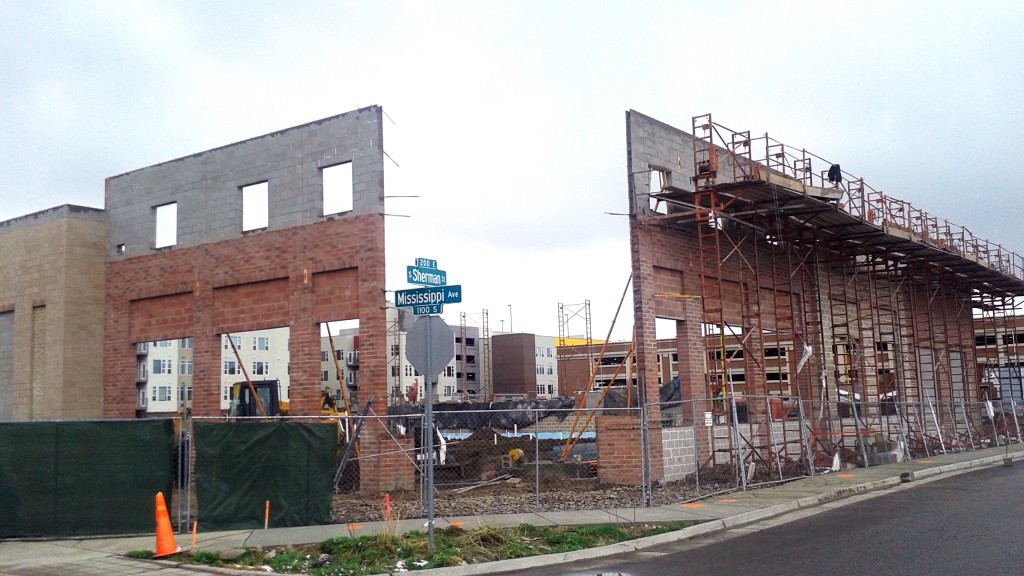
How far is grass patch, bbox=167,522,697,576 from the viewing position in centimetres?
1138

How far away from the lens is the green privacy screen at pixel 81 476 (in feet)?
46.7

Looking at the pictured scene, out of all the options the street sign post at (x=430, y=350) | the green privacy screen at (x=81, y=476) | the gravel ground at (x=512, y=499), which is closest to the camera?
the street sign post at (x=430, y=350)

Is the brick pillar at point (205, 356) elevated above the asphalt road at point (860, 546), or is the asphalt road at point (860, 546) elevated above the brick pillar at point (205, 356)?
the brick pillar at point (205, 356)

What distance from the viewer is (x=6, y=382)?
86.8 ft

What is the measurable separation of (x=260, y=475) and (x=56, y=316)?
12.9 m

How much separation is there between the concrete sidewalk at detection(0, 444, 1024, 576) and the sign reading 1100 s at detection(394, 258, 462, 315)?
346 cm

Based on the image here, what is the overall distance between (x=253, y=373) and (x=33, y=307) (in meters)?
52.8

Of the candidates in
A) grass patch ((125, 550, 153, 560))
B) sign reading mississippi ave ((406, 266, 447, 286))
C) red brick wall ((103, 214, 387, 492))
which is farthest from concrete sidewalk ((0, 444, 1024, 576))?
red brick wall ((103, 214, 387, 492))

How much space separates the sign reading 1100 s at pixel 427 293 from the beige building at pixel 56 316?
640 inches

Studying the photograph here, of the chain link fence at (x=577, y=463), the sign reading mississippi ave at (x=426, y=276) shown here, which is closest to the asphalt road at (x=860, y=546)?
the chain link fence at (x=577, y=463)

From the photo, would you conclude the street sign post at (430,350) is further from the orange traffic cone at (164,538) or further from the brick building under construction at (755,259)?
the brick building under construction at (755,259)

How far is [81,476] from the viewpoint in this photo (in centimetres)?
1443

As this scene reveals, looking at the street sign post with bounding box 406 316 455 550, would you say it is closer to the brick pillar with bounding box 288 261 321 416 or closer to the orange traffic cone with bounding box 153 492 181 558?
the orange traffic cone with bounding box 153 492 181 558

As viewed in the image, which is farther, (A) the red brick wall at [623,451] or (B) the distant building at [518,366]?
(B) the distant building at [518,366]
